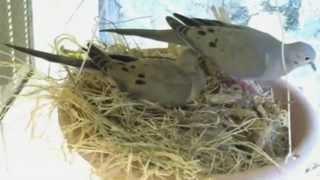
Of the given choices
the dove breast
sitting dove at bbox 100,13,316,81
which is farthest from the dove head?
the dove breast

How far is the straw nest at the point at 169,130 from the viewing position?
1.67 feet

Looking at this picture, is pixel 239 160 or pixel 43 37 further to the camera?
pixel 43 37

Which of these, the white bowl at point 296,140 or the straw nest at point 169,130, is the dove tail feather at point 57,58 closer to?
the straw nest at point 169,130

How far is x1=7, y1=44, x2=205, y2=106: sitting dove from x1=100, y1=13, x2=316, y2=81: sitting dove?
0.03 metres

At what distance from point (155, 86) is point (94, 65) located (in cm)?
6

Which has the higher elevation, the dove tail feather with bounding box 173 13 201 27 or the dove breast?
the dove tail feather with bounding box 173 13 201 27

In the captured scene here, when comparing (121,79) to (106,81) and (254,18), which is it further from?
(254,18)

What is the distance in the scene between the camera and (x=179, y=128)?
546 millimetres

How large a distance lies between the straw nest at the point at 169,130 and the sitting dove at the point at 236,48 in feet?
0.13

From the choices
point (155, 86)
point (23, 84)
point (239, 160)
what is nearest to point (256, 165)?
point (239, 160)

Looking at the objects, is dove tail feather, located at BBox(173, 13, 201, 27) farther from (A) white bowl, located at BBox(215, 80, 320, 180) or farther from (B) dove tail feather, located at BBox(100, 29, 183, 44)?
(A) white bowl, located at BBox(215, 80, 320, 180)

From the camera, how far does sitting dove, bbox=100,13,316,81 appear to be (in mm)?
553

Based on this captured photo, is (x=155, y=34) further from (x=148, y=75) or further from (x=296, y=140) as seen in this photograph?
(x=296, y=140)

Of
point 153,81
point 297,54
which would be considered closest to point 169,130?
point 153,81
